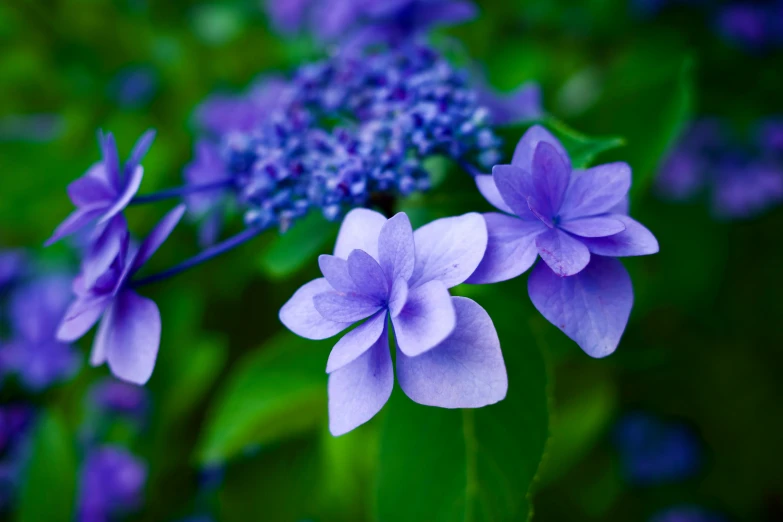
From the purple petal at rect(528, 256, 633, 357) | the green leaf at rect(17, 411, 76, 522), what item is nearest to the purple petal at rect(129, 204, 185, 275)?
the purple petal at rect(528, 256, 633, 357)

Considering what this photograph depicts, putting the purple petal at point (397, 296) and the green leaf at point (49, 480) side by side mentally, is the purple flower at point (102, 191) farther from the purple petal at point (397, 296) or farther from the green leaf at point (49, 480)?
the green leaf at point (49, 480)

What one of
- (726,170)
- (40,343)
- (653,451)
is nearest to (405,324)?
(40,343)

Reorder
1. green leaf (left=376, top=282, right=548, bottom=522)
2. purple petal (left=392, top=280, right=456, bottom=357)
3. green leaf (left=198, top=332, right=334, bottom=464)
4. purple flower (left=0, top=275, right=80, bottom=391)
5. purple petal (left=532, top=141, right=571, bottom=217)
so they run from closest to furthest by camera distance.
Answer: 1. purple petal (left=392, top=280, right=456, bottom=357)
2. purple petal (left=532, top=141, right=571, bottom=217)
3. green leaf (left=376, top=282, right=548, bottom=522)
4. green leaf (left=198, top=332, right=334, bottom=464)
5. purple flower (left=0, top=275, right=80, bottom=391)

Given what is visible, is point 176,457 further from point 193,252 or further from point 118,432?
point 193,252

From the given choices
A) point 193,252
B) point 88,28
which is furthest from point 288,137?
point 88,28

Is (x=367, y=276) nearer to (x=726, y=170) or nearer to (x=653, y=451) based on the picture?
(x=726, y=170)

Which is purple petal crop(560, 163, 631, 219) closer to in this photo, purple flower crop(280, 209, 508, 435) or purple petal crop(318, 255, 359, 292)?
purple flower crop(280, 209, 508, 435)
